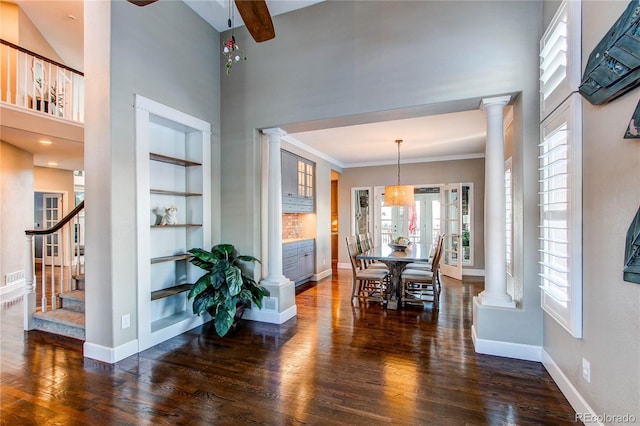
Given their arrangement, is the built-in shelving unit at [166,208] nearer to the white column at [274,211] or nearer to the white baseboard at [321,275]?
the white column at [274,211]

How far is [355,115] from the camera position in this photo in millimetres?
3252

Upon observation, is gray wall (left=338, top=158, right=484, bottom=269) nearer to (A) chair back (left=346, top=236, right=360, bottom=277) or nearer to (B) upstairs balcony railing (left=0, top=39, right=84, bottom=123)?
(A) chair back (left=346, top=236, right=360, bottom=277)

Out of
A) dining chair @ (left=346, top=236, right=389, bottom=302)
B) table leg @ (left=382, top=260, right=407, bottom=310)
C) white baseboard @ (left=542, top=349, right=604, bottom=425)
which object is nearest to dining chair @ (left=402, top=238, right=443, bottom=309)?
table leg @ (left=382, top=260, right=407, bottom=310)

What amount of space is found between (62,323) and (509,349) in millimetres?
4688

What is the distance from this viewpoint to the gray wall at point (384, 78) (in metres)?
2.68

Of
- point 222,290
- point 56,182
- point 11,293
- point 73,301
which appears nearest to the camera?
point 222,290

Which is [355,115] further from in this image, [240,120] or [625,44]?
[625,44]

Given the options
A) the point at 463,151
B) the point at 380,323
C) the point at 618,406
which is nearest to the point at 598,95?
the point at 618,406

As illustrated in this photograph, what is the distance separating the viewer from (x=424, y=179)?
23.3 feet

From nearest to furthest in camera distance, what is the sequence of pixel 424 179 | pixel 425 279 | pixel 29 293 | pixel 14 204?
1. pixel 29 293
2. pixel 425 279
3. pixel 14 204
4. pixel 424 179

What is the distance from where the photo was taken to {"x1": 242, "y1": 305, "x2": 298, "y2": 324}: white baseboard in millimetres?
3662

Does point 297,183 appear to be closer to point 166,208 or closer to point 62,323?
point 166,208

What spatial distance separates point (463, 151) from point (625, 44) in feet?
17.3

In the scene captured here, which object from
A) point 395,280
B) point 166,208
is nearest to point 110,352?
point 166,208
